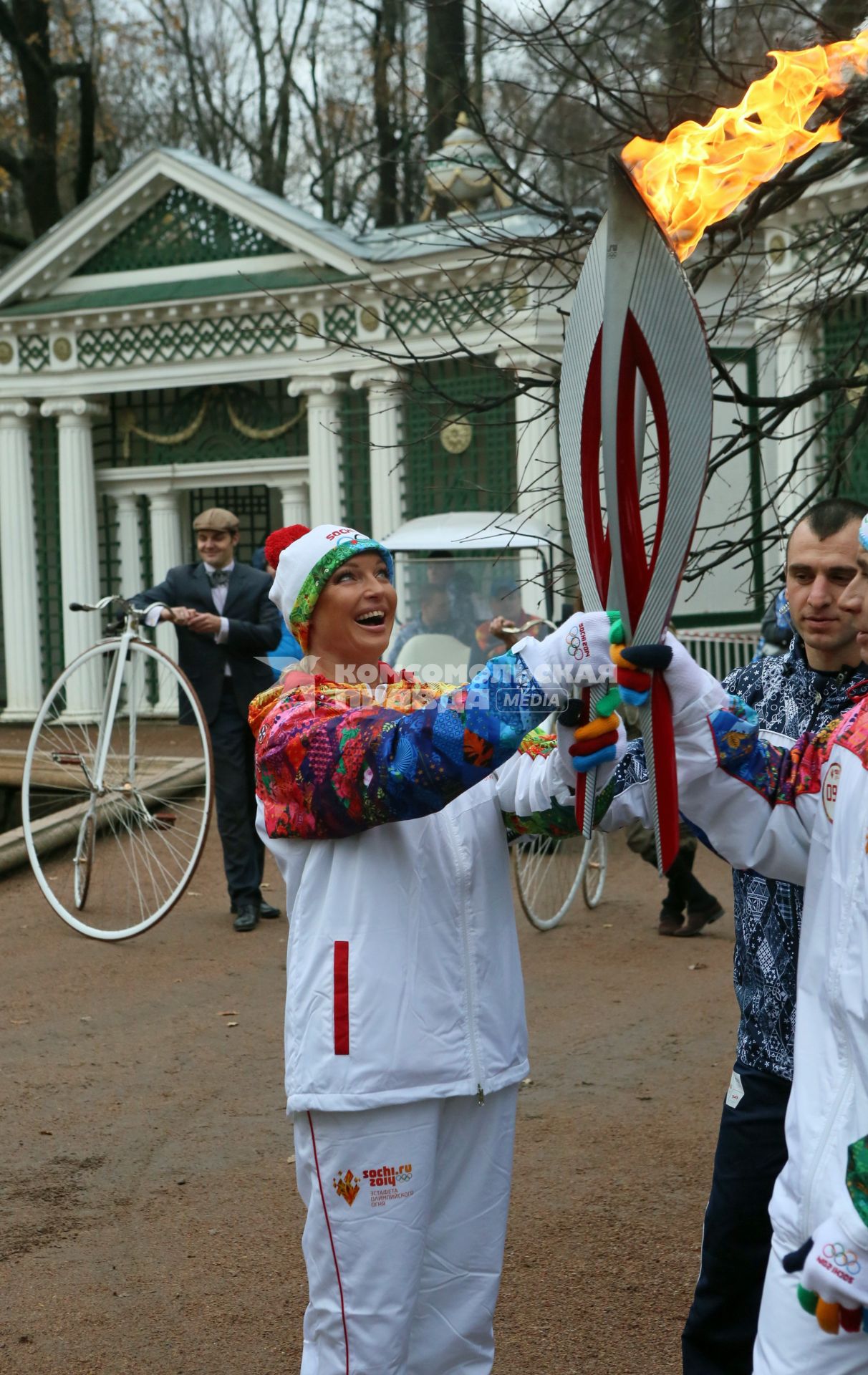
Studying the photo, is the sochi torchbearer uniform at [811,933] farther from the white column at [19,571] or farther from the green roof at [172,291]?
the white column at [19,571]

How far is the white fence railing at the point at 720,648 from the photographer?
1402 cm

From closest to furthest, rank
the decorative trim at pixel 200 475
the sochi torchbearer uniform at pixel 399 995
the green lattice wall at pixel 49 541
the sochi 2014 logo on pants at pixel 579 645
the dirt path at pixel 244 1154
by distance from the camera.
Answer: the sochi 2014 logo on pants at pixel 579 645 → the sochi torchbearer uniform at pixel 399 995 → the dirt path at pixel 244 1154 → the decorative trim at pixel 200 475 → the green lattice wall at pixel 49 541

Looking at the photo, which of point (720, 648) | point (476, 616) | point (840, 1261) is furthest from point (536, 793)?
point (720, 648)

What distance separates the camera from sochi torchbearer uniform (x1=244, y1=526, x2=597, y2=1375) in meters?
2.50

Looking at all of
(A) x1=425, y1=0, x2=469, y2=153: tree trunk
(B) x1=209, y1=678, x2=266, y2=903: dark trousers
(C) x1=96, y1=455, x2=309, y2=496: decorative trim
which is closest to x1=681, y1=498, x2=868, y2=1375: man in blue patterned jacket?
(A) x1=425, y1=0, x2=469, y2=153: tree trunk

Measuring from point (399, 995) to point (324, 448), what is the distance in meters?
13.5

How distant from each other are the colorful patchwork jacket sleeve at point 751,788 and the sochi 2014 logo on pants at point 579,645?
28 centimetres

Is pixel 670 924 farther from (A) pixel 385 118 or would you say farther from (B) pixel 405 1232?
(A) pixel 385 118

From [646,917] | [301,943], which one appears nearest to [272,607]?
[646,917]

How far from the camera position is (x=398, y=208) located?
2417 cm

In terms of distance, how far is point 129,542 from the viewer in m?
17.7

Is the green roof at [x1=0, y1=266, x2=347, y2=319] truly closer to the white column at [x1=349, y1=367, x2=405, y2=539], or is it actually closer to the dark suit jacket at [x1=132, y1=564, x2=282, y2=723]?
the white column at [x1=349, y1=367, x2=405, y2=539]

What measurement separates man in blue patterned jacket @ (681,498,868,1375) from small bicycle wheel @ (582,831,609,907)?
568 cm

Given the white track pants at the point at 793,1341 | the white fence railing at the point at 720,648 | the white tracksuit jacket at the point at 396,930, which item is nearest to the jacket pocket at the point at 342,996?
the white tracksuit jacket at the point at 396,930
